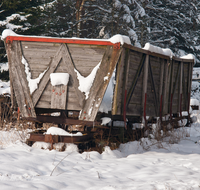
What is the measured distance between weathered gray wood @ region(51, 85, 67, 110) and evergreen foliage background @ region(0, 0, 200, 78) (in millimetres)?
8219

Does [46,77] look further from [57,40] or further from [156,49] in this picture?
[156,49]

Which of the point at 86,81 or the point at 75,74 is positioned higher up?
the point at 75,74

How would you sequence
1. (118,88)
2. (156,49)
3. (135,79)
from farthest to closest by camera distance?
(156,49) → (135,79) → (118,88)

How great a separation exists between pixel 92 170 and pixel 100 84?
6.09 ft

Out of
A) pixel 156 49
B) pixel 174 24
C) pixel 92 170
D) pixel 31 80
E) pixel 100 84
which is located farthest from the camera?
pixel 174 24

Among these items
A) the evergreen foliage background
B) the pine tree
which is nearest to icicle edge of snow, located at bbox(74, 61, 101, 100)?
the evergreen foliage background

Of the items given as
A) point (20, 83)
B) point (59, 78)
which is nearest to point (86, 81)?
point (59, 78)

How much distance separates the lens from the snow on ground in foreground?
10.9 feet

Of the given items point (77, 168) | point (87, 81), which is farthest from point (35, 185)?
point (87, 81)

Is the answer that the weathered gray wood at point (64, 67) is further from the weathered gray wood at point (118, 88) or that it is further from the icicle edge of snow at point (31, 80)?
the weathered gray wood at point (118, 88)

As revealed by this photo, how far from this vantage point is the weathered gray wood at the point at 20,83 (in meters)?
5.74

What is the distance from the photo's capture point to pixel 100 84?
209 inches

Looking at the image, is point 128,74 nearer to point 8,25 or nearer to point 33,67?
point 33,67

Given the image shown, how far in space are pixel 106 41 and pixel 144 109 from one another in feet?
7.19
